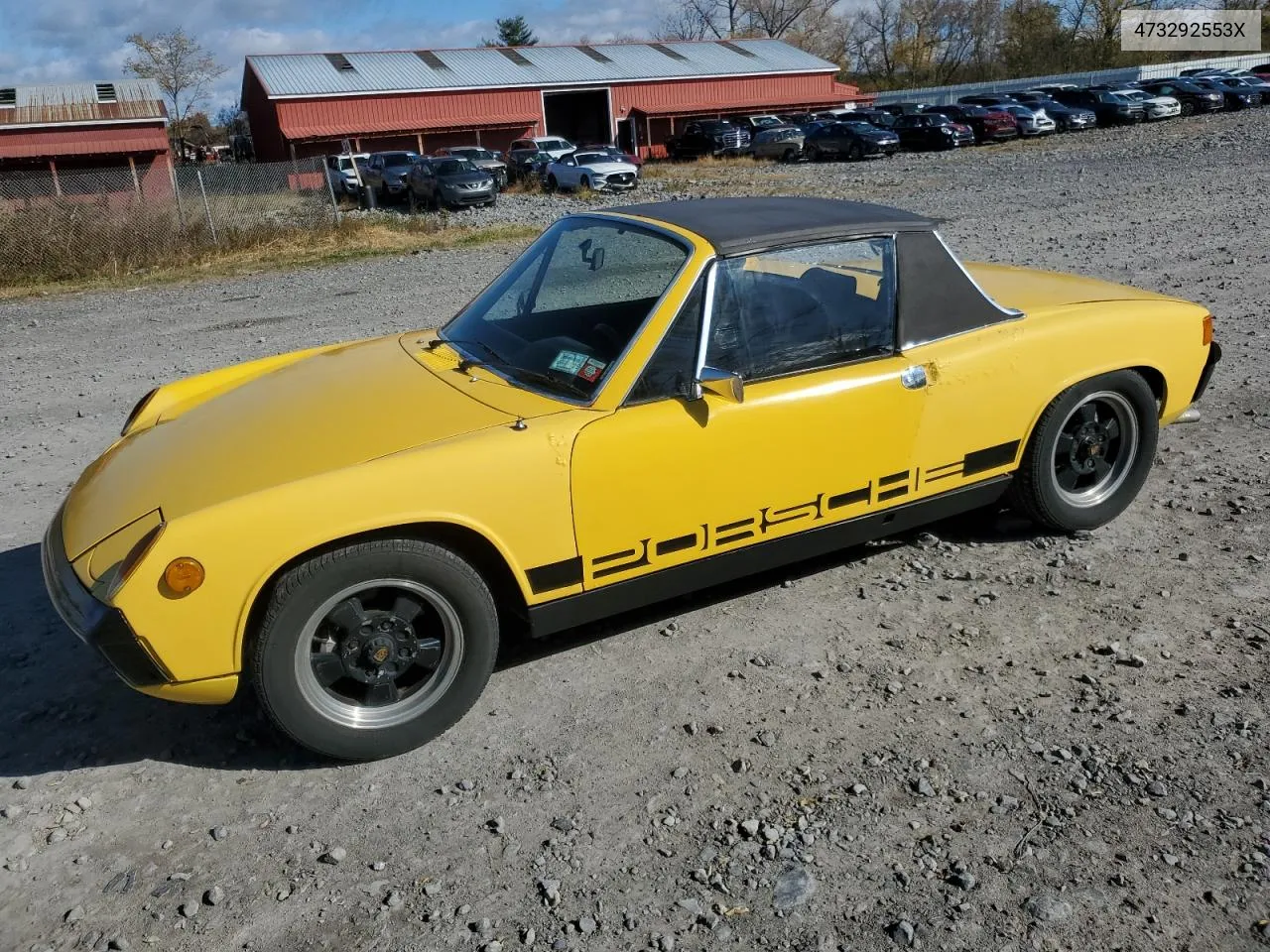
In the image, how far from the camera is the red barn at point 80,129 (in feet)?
107

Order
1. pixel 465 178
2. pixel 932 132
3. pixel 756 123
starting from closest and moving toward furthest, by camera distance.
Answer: pixel 465 178 < pixel 932 132 < pixel 756 123

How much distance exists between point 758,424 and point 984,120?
114 feet

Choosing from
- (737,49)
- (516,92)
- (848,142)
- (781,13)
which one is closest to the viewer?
(848,142)

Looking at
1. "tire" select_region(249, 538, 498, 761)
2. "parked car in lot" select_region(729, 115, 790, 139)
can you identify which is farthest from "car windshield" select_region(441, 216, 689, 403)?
"parked car in lot" select_region(729, 115, 790, 139)

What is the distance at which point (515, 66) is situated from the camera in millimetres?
46125

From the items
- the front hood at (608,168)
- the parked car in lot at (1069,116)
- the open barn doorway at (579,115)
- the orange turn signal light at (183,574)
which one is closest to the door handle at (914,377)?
the orange turn signal light at (183,574)

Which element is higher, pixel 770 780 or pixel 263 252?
pixel 263 252

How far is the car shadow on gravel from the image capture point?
3.38 meters

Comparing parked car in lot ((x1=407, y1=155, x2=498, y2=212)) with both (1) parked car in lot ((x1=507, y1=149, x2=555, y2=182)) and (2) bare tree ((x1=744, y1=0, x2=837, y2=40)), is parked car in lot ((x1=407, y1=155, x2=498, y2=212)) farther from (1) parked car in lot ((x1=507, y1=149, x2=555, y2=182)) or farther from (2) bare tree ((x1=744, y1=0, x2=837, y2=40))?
(2) bare tree ((x1=744, y1=0, x2=837, y2=40))

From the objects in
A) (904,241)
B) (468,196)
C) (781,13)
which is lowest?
(468,196)

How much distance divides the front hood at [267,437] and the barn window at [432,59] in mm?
45601

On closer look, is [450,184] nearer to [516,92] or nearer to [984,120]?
[984,120]

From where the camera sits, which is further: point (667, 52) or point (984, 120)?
point (667, 52)

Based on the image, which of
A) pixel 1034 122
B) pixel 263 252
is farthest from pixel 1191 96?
pixel 263 252
